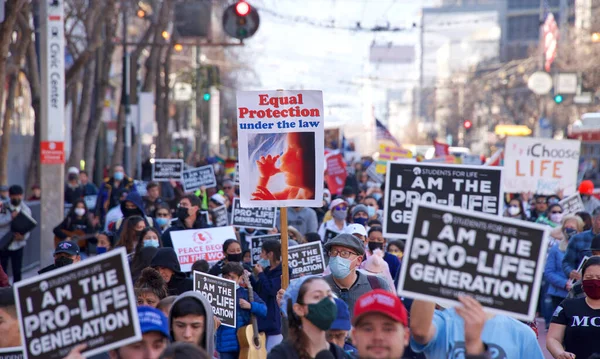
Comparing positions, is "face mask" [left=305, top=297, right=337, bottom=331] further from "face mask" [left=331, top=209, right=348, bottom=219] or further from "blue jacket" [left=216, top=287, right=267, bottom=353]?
"face mask" [left=331, top=209, right=348, bottom=219]

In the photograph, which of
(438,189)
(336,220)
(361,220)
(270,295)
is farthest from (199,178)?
(438,189)

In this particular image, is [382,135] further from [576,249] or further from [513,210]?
[576,249]

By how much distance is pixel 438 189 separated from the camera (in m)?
8.12

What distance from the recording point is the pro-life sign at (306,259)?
35.6 ft

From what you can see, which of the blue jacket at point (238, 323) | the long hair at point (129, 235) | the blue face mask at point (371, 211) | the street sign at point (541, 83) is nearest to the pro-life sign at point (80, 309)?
the blue jacket at point (238, 323)

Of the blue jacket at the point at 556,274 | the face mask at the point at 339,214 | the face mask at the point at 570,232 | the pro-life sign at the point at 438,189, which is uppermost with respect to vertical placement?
the pro-life sign at the point at 438,189

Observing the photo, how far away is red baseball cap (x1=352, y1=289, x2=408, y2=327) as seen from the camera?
5066 millimetres

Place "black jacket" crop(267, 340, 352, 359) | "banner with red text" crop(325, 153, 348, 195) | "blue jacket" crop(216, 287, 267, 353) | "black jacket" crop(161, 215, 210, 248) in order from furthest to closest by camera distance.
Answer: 1. "banner with red text" crop(325, 153, 348, 195)
2. "black jacket" crop(161, 215, 210, 248)
3. "blue jacket" crop(216, 287, 267, 353)
4. "black jacket" crop(267, 340, 352, 359)

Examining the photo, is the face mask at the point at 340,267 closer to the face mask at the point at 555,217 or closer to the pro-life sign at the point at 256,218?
the pro-life sign at the point at 256,218

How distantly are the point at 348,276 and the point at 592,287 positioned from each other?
1642 millimetres

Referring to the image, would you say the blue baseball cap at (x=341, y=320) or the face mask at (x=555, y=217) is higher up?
the blue baseball cap at (x=341, y=320)

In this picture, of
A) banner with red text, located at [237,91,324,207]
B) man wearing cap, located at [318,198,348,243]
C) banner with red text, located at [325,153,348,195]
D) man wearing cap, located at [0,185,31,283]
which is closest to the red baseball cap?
banner with red text, located at [237,91,324,207]

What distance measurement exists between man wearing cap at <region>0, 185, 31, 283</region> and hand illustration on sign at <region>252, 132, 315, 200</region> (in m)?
8.26

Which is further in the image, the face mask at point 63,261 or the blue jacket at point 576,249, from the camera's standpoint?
the blue jacket at point 576,249
